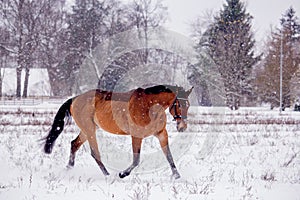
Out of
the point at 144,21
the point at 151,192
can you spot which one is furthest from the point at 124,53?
the point at 151,192

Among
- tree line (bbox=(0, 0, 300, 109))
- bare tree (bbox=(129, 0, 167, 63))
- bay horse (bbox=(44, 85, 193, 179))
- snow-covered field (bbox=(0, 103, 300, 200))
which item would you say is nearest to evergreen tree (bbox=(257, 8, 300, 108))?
tree line (bbox=(0, 0, 300, 109))

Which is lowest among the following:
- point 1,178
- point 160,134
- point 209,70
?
point 1,178

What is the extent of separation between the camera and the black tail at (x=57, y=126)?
242 inches

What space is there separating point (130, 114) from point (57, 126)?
1.64m

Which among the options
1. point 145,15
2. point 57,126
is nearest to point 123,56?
point 145,15

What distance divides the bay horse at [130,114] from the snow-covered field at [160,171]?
0.39 m

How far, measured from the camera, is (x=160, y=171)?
5.90 m

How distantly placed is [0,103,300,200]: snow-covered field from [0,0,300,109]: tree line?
18.6 meters

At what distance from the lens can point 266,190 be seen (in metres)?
4.63

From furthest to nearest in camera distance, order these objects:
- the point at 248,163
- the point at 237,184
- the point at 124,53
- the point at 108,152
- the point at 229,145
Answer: the point at 124,53 < the point at 229,145 < the point at 108,152 < the point at 248,163 < the point at 237,184

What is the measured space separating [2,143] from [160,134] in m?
4.40

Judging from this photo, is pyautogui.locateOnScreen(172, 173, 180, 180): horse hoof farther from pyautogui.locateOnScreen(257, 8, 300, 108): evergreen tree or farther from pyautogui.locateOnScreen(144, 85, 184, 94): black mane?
pyautogui.locateOnScreen(257, 8, 300, 108): evergreen tree

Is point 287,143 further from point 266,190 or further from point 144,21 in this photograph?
point 144,21

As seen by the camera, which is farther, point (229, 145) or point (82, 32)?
point (82, 32)
